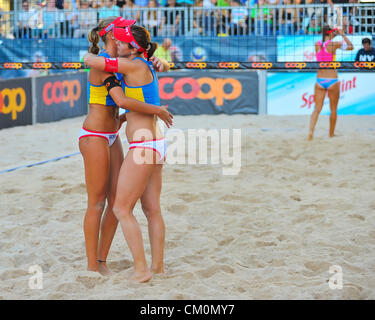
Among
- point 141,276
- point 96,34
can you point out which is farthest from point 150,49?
point 141,276

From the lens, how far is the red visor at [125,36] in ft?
12.3

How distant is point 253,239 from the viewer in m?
4.92

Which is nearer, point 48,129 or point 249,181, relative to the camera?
point 249,181

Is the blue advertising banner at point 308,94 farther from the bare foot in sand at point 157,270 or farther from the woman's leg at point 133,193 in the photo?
the woman's leg at point 133,193

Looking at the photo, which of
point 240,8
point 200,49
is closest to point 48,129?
point 200,49

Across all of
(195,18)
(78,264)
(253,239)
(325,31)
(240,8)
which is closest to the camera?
(78,264)

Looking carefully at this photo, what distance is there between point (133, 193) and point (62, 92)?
9.03 metres

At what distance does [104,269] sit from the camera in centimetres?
418

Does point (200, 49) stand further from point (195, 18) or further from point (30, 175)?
point (30, 175)

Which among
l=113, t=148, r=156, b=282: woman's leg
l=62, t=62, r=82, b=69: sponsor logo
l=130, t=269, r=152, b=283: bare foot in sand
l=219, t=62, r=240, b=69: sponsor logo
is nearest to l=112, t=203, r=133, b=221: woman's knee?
l=113, t=148, r=156, b=282: woman's leg

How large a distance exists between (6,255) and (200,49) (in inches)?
372

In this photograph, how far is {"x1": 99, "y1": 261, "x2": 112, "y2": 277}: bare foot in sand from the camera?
414 centimetres

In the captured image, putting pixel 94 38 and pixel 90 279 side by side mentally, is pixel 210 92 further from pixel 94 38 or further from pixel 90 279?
pixel 90 279

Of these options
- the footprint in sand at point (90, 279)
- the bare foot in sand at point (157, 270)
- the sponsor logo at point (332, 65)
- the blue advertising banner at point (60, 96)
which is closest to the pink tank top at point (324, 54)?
the sponsor logo at point (332, 65)
